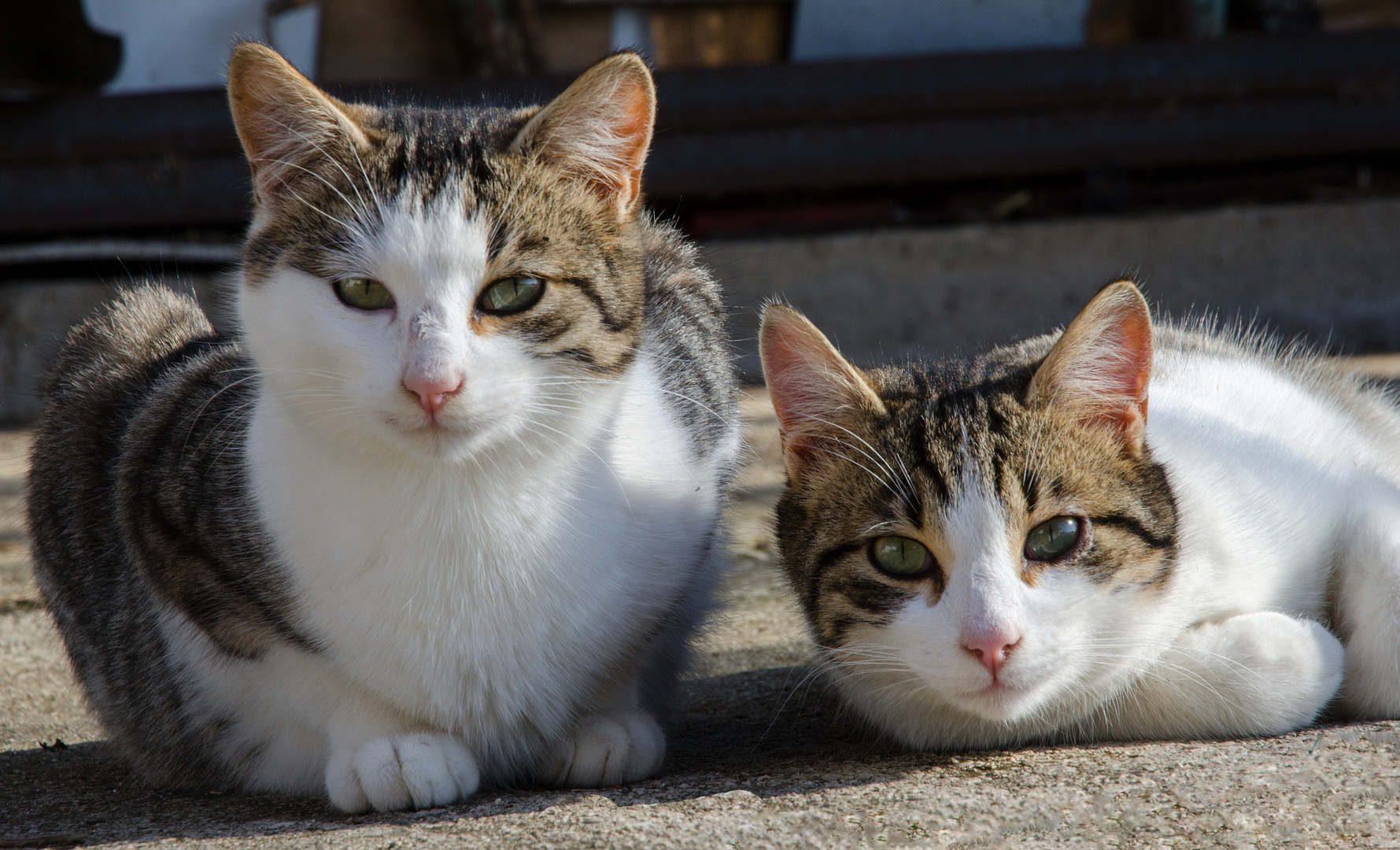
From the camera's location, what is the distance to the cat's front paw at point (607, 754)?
6.26 ft

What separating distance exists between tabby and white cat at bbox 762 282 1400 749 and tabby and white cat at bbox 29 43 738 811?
0.96ft

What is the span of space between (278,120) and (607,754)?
111 cm

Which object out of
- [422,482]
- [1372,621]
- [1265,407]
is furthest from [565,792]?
[1265,407]

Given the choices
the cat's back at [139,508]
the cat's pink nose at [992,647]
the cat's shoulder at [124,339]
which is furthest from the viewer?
the cat's shoulder at [124,339]

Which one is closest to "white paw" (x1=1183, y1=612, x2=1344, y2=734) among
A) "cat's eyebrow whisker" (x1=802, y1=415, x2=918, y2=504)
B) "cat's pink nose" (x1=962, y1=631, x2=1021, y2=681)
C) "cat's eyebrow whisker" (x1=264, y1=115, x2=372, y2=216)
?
"cat's pink nose" (x1=962, y1=631, x2=1021, y2=681)

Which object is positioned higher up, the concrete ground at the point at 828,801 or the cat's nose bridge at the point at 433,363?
the cat's nose bridge at the point at 433,363

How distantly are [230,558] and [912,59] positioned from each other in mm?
4106

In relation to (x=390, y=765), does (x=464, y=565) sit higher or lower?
higher

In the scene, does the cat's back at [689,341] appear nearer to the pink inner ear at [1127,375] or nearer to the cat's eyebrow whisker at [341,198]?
the cat's eyebrow whisker at [341,198]

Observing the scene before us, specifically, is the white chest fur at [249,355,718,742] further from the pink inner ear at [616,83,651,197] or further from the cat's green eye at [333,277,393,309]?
the pink inner ear at [616,83,651,197]

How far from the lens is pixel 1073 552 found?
1802 mm

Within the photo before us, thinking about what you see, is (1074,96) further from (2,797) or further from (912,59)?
(2,797)

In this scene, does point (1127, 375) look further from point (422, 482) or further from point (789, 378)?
point (422, 482)

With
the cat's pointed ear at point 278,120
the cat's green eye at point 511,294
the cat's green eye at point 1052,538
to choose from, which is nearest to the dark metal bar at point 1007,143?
the cat's pointed ear at point 278,120
